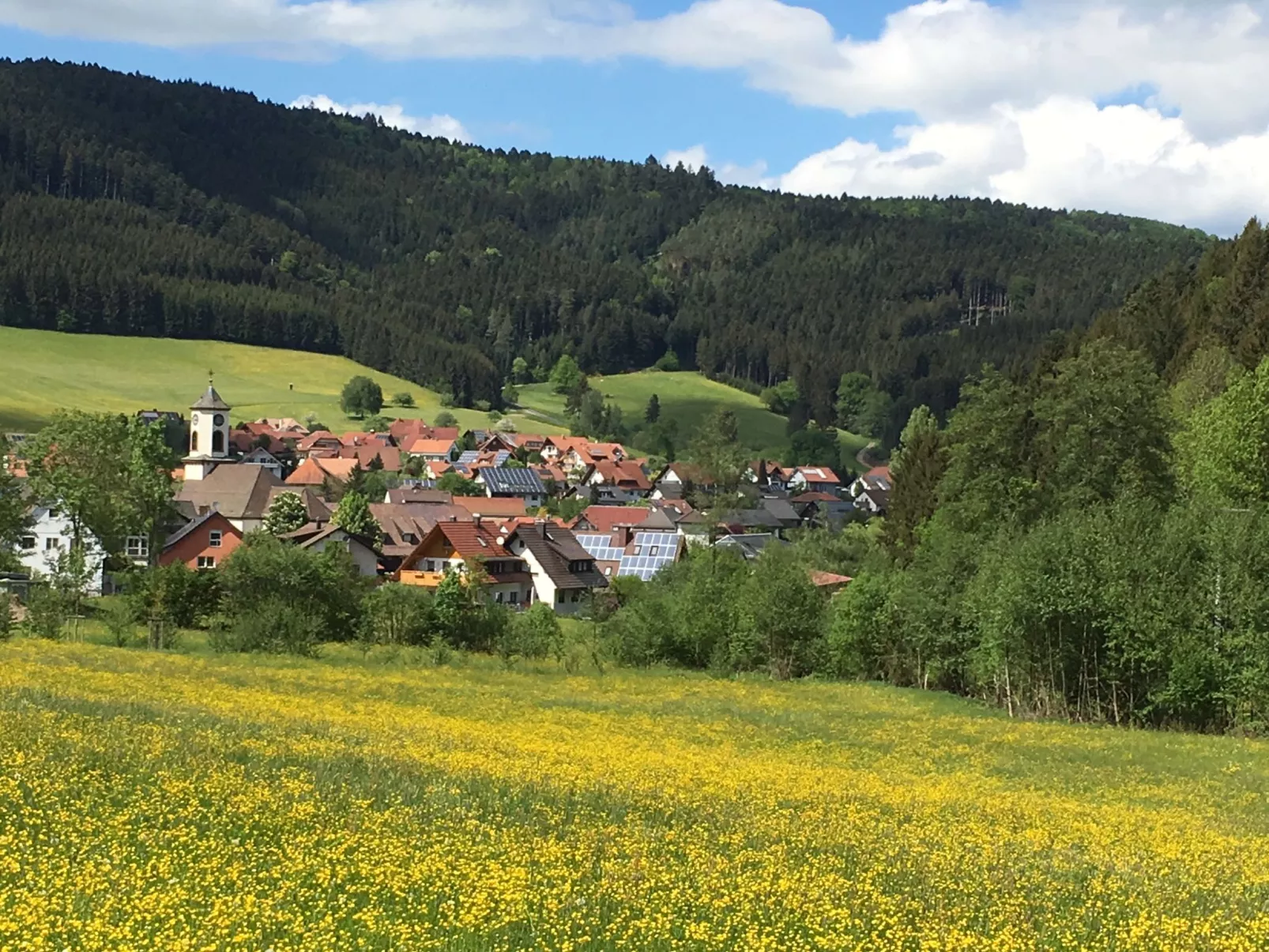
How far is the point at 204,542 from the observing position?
8631 cm

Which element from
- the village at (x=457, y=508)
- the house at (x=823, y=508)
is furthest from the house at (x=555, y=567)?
the house at (x=823, y=508)

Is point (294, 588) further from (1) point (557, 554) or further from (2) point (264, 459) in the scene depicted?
(2) point (264, 459)

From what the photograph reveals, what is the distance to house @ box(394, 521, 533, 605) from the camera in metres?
90.0

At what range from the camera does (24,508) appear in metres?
69.2

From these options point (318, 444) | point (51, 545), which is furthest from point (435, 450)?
point (51, 545)

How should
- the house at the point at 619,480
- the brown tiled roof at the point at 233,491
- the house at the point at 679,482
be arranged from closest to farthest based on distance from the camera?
the brown tiled roof at the point at 233,491
the house at the point at 679,482
the house at the point at 619,480

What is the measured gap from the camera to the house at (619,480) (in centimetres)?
16812

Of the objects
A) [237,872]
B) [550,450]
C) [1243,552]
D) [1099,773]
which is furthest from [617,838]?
[550,450]

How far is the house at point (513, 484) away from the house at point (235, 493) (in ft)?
145

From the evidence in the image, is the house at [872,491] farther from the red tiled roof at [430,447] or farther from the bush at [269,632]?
the bush at [269,632]

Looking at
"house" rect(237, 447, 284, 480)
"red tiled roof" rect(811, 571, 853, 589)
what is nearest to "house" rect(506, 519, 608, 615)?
"red tiled roof" rect(811, 571, 853, 589)

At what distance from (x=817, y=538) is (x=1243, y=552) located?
75673 mm

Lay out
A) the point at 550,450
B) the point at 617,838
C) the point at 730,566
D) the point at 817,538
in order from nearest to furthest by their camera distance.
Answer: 1. the point at 617,838
2. the point at 730,566
3. the point at 817,538
4. the point at 550,450

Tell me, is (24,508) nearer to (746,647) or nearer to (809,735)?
(746,647)
